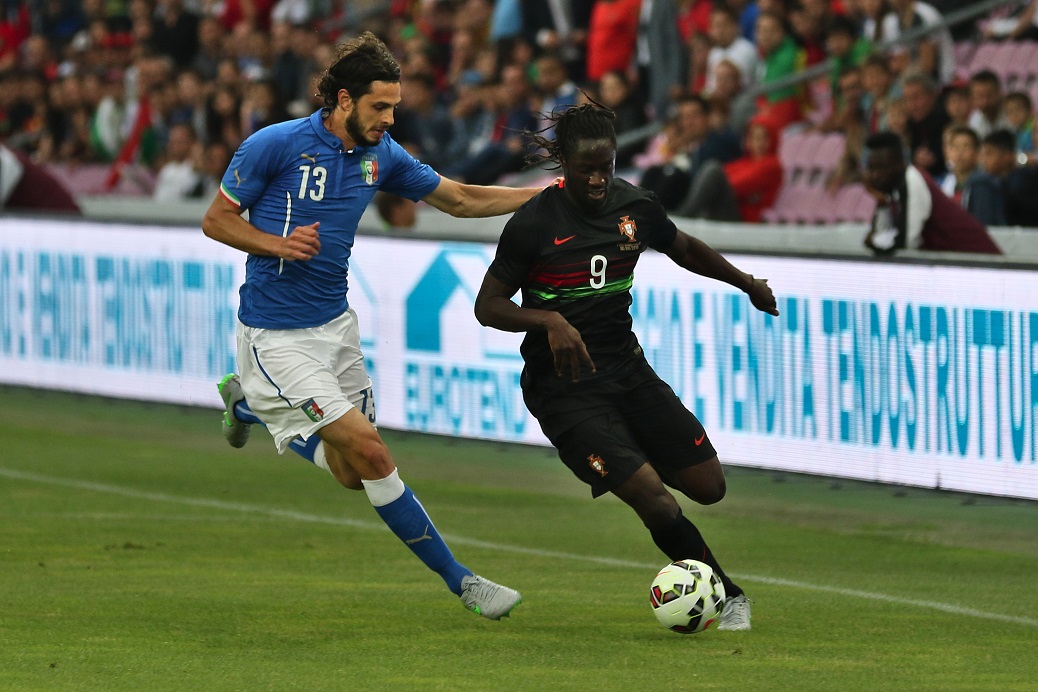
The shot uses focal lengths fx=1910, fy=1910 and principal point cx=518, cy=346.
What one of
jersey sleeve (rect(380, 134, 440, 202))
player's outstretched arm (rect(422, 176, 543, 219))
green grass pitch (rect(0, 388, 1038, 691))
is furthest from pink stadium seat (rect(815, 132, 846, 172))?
jersey sleeve (rect(380, 134, 440, 202))

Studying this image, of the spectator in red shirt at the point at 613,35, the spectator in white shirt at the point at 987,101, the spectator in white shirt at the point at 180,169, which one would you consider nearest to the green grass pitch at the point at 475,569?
the spectator in white shirt at the point at 987,101

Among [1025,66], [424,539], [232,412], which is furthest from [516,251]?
[1025,66]

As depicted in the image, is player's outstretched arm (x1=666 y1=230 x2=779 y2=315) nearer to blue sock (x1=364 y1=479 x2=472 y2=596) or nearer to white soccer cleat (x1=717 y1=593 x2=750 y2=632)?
white soccer cleat (x1=717 y1=593 x2=750 y2=632)

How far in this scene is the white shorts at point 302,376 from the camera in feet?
24.8

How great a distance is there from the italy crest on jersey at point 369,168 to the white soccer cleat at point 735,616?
87.2 inches

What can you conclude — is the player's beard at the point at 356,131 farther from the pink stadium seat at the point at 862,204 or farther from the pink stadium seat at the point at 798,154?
the pink stadium seat at the point at 798,154

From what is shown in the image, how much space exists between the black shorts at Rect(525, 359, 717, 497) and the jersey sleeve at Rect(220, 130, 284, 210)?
1359 mm

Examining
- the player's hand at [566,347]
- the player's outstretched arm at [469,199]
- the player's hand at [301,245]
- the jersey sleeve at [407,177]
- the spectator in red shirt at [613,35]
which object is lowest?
the player's hand at [566,347]

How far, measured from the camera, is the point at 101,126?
24219 millimetres

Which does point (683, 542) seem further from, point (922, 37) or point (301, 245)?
point (922, 37)

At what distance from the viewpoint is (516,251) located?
7270 millimetres

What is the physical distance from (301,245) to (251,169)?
1.28ft

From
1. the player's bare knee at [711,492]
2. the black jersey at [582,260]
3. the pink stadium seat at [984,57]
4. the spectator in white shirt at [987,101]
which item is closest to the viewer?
the black jersey at [582,260]

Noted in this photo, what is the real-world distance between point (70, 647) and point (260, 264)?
5.53 feet
